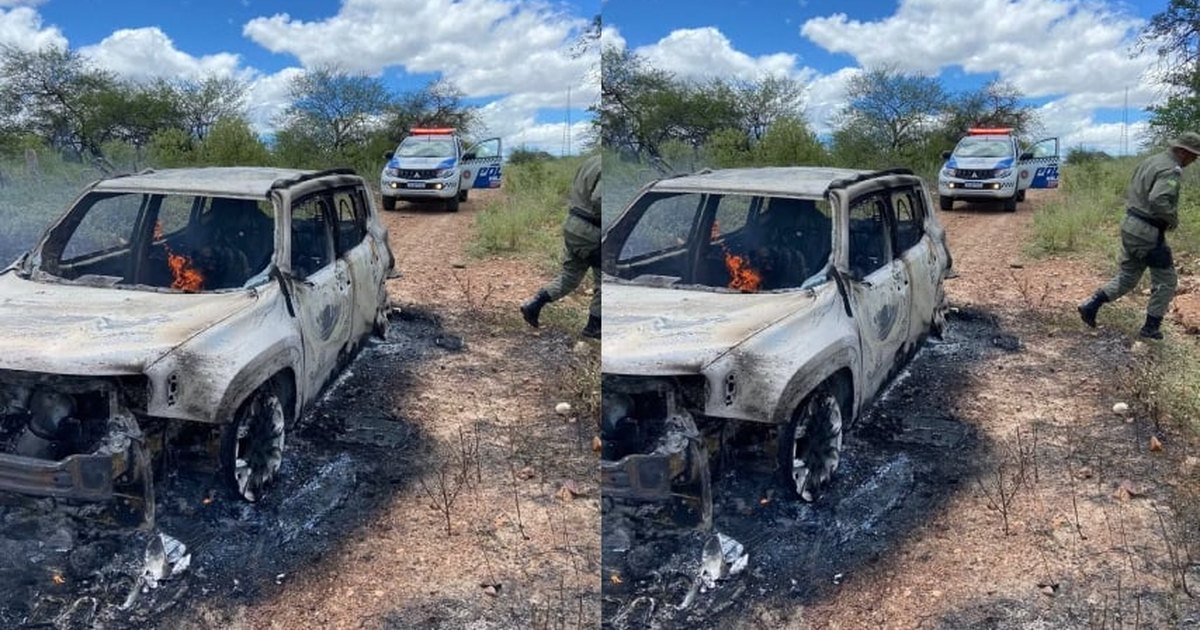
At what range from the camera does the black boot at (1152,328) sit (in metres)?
2.24

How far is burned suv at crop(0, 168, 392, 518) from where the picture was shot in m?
2.25

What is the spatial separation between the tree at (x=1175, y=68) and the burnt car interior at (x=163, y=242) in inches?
79.0

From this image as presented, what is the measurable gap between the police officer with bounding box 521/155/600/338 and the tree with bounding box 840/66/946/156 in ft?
1.98

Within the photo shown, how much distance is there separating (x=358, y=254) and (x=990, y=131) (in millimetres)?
1540

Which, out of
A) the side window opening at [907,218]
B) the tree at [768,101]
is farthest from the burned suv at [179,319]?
the side window opening at [907,218]

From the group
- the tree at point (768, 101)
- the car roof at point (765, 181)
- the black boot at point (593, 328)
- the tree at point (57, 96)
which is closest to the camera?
the car roof at point (765, 181)

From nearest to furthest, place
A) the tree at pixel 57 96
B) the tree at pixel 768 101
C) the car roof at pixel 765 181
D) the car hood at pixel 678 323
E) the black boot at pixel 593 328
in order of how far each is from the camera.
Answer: the car hood at pixel 678 323
the car roof at pixel 765 181
the tree at pixel 768 101
the tree at pixel 57 96
the black boot at pixel 593 328

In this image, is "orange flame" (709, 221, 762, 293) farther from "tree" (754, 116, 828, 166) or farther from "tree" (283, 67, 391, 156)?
"tree" (283, 67, 391, 156)

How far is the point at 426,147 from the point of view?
260cm

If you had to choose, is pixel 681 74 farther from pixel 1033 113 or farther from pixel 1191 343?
pixel 1191 343

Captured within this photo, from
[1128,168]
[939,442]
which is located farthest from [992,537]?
[1128,168]

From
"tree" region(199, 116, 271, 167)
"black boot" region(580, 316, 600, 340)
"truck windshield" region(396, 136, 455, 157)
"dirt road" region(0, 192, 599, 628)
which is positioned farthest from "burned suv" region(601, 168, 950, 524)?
"tree" region(199, 116, 271, 167)

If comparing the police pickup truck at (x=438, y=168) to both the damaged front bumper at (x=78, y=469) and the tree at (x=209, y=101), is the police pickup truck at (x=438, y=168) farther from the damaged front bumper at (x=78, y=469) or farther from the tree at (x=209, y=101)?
the damaged front bumper at (x=78, y=469)

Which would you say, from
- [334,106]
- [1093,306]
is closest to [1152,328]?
[1093,306]
